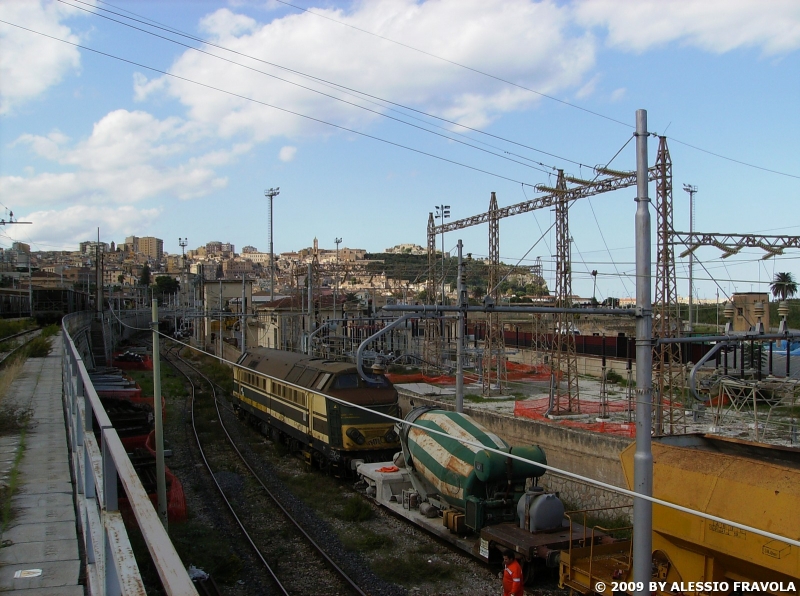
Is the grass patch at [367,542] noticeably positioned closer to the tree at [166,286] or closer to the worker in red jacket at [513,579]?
the worker in red jacket at [513,579]

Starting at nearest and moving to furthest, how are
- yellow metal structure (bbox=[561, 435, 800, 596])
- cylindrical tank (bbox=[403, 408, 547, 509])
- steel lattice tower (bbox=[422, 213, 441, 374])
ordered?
yellow metal structure (bbox=[561, 435, 800, 596]), cylindrical tank (bbox=[403, 408, 547, 509]), steel lattice tower (bbox=[422, 213, 441, 374])

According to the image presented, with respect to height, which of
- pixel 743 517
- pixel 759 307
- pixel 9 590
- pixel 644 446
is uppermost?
pixel 759 307

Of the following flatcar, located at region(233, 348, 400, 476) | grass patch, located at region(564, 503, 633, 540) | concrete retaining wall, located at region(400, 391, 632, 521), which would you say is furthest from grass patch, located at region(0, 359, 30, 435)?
concrete retaining wall, located at region(400, 391, 632, 521)

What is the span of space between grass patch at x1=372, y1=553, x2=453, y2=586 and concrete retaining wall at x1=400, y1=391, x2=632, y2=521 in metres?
5.70

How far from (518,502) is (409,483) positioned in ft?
14.0

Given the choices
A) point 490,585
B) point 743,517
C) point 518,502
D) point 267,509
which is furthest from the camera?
point 267,509

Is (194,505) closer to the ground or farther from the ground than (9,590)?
closer to the ground

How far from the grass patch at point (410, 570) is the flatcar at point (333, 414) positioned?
502 cm

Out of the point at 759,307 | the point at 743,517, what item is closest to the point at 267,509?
the point at 743,517

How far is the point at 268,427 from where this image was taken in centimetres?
2445

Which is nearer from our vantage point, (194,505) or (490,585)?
(490,585)

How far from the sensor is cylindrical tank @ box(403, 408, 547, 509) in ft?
43.1

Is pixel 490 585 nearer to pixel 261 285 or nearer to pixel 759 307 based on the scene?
pixel 759 307

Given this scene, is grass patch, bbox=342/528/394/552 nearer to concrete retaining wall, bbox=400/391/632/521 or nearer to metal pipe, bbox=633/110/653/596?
concrete retaining wall, bbox=400/391/632/521
